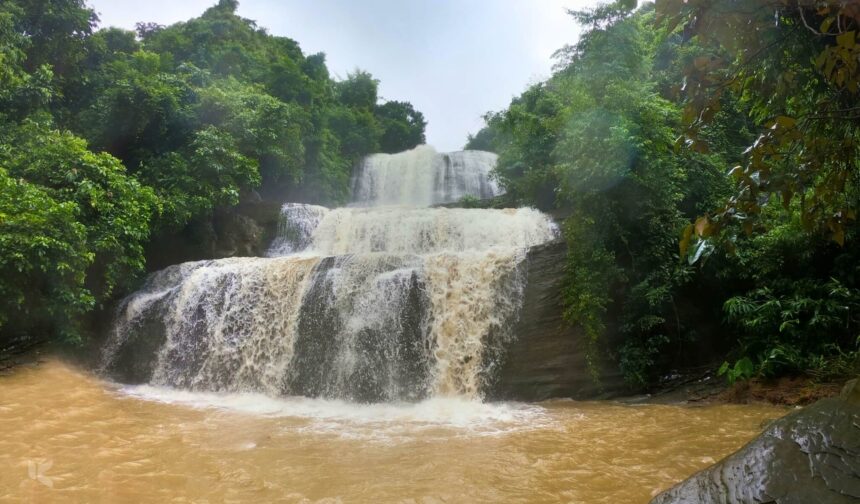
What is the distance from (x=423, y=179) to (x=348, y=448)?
1824 cm

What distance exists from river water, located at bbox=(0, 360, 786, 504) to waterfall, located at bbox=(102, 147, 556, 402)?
0.80 metres

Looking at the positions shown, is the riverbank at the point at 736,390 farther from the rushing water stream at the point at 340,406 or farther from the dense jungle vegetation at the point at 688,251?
the rushing water stream at the point at 340,406

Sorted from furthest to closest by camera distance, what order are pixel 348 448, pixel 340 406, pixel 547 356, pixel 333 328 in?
1. pixel 333 328
2. pixel 547 356
3. pixel 340 406
4. pixel 348 448

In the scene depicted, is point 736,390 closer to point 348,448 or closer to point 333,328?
point 348,448

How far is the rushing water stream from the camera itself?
3.91 metres

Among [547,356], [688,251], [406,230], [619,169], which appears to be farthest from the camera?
[406,230]

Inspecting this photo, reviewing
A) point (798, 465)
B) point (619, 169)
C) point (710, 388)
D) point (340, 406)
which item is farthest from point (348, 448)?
point (619, 169)

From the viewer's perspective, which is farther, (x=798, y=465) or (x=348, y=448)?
(x=348, y=448)

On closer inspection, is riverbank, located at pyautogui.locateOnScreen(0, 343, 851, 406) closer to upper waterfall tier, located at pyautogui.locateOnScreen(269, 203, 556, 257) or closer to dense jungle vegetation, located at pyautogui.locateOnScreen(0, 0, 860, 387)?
dense jungle vegetation, located at pyautogui.locateOnScreen(0, 0, 860, 387)

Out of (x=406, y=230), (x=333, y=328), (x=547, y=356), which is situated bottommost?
(x=547, y=356)

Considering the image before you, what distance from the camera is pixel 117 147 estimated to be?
13969 mm

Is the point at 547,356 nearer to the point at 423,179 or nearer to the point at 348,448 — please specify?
the point at 348,448

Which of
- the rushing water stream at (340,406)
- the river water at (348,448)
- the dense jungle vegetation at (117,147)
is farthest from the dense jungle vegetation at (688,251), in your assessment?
the dense jungle vegetation at (117,147)

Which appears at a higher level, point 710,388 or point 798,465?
point 798,465
